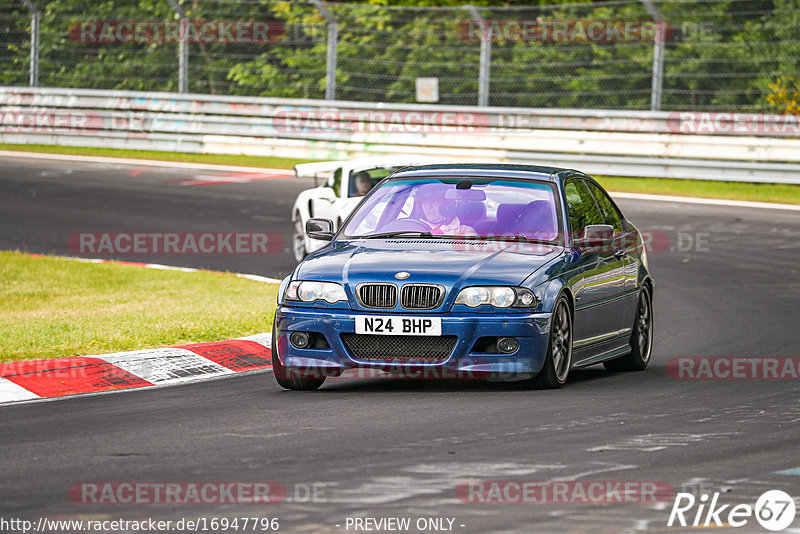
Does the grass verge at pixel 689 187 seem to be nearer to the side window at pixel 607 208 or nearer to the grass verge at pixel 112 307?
the grass verge at pixel 112 307

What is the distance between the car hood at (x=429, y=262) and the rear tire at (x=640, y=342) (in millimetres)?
1394

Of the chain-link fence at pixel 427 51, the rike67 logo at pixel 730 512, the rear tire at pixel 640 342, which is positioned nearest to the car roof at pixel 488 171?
the rear tire at pixel 640 342

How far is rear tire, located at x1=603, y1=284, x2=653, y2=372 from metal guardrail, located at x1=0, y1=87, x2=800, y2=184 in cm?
1268

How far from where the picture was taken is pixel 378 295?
8.62 metres

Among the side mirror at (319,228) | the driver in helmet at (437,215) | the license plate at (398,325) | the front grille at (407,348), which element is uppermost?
the driver in helmet at (437,215)

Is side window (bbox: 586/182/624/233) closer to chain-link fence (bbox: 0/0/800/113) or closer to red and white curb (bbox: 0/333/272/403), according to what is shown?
red and white curb (bbox: 0/333/272/403)

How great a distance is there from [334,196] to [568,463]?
34.3ft

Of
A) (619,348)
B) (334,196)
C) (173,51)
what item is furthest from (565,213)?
(173,51)

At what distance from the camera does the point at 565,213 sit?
969cm

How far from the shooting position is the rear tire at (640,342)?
10422 mm

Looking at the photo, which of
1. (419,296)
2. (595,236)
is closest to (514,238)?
(595,236)

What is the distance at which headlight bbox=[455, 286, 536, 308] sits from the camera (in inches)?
336

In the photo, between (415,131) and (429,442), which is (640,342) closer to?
(429,442)

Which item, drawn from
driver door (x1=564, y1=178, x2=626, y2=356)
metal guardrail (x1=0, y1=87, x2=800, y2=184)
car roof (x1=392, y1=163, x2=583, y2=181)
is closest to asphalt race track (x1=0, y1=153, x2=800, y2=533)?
driver door (x1=564, y1=178, x2=626, y2=356)
